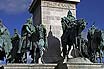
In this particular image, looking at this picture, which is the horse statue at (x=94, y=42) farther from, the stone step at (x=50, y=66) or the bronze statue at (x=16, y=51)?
the bronze statue at (x=16, y=51)

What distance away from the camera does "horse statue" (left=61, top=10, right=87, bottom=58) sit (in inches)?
944

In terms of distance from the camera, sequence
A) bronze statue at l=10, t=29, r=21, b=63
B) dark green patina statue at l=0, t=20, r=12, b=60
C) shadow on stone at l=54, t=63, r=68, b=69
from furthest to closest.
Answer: bronze statue at l=10, t=29, r=21, b=63 < dark green patina statue at l=0, t=20, r=12, b=60 < shadow on stone at l=54, t=63, r=68, b=69

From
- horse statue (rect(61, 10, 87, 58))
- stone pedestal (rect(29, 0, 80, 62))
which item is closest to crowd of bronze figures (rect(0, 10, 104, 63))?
horse statue (rect(61, 10, 87, 58))

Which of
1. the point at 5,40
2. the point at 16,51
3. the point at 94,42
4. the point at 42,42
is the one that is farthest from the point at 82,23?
the point at 5,40

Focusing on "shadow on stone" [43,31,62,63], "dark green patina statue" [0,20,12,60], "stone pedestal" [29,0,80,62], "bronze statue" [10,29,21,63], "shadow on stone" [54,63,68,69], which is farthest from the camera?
"stone pedestal" [29,0,80,62]

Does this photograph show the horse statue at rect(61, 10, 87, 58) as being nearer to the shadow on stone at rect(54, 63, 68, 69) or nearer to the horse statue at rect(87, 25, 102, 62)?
the horse statue at rect(87, 25, 102, 62)

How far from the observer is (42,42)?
24141 mm

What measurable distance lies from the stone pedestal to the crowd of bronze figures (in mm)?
1220

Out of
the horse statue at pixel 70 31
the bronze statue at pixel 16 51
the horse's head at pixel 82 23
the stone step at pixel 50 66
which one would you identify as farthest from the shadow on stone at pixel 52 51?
the stone step at pixel 50 66

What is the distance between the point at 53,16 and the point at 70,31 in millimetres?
3116

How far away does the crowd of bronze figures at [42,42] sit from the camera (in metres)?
23.8

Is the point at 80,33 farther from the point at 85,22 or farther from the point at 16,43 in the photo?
the point at 16,43

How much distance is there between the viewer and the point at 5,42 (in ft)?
76.7

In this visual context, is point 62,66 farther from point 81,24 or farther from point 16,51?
point 16,51
